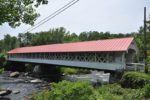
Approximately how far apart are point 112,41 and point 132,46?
2654mm

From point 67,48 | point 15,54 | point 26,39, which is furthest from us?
point 26,39

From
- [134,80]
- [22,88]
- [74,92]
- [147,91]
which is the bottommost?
[22,88]

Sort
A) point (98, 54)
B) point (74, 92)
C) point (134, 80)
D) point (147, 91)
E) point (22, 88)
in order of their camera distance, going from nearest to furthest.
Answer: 1. point (74, 92)
2. point (147, 91)
3. point (134, 80)
4. point (22, 88)
5. point (98, 54)

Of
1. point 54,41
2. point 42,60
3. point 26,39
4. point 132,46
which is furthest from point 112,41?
point 26,39

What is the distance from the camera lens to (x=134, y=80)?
24375 millimetres

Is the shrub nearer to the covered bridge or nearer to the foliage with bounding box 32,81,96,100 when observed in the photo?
the foliage with bounding box 32,81,96,100

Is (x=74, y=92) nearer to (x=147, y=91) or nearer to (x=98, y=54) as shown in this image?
(x=147, y=91)

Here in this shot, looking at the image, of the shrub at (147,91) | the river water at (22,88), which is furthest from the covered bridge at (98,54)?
the shrub at (147,91)

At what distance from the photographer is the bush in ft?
77.9

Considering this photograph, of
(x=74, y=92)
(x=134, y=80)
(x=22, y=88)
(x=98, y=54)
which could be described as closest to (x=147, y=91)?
(x=74, y=92)

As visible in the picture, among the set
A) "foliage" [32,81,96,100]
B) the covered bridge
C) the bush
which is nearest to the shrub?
"foliage" [32,81,96,100]

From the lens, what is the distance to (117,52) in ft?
99.9

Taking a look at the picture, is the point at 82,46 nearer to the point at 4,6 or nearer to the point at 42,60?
the point at 42,60

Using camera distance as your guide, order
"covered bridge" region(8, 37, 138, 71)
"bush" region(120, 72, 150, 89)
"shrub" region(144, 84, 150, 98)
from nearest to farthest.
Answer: "shrub" region(144, 84, 150, 98) → "bush" region(120, 72, 150, 89) → "covered bridge" region(8, 37, 138, 71)
